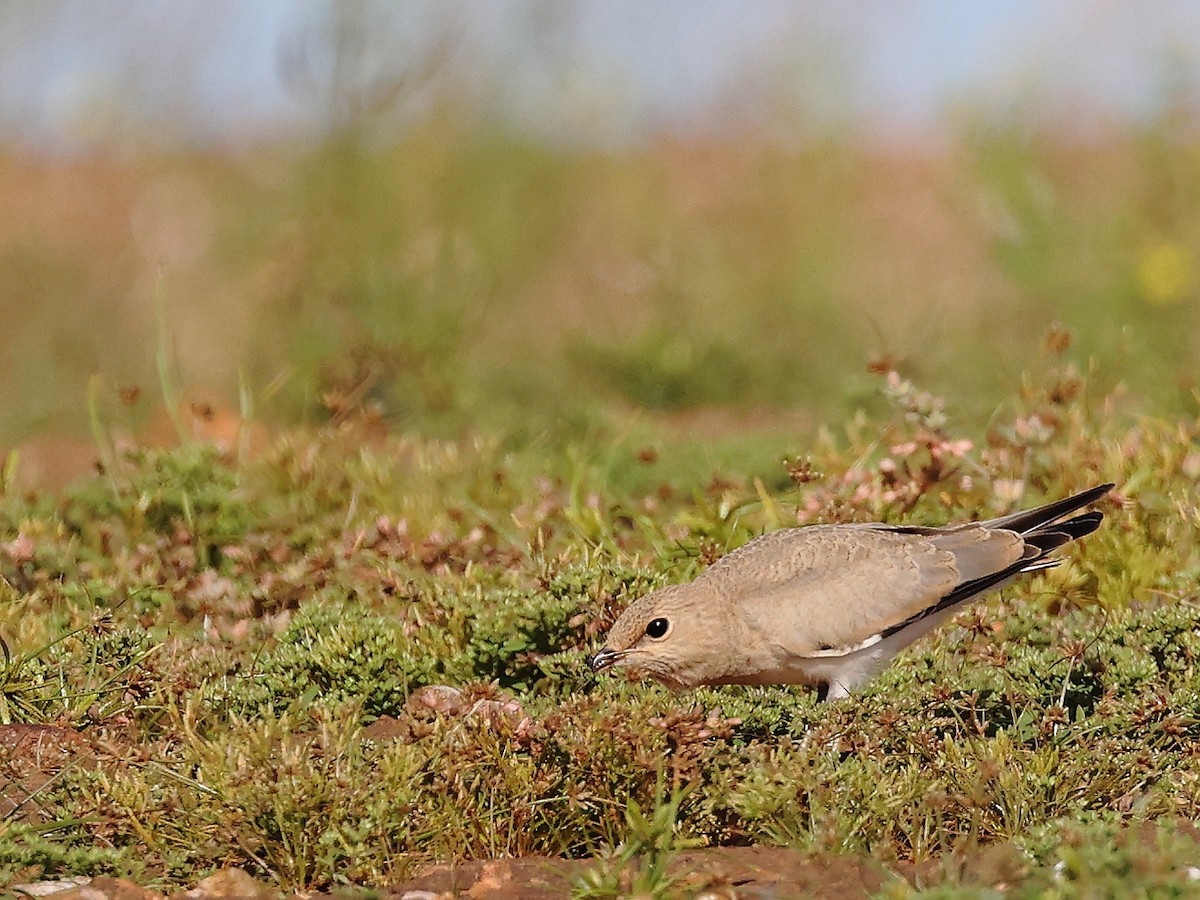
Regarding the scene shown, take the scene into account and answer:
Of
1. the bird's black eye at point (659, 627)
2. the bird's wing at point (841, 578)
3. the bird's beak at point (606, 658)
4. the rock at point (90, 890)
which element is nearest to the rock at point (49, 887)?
the rock at point (90, 890)

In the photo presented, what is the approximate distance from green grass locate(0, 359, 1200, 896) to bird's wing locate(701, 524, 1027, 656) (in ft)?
0.52

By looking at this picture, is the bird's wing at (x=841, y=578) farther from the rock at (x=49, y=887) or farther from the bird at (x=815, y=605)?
the rock at (x=49, y=887)

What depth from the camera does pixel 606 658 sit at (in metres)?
4.83

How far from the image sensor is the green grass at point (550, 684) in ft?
13.3

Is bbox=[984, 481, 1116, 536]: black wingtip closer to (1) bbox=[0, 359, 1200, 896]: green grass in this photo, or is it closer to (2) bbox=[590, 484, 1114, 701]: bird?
(2) bbox=[590, 484, 1114, 701]: bird

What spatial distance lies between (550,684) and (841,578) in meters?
0.94

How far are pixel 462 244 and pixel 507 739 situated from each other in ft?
20.7

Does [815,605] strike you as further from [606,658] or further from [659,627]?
[606,658]

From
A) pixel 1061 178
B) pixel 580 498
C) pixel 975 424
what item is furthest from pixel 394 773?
pixel 1061 178

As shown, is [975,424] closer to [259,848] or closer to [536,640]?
[536,640]

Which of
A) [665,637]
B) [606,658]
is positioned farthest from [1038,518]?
[606,658]

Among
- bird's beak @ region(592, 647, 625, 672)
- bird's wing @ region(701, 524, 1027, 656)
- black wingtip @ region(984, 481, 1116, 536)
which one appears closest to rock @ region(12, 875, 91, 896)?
bird's beak @ region(592, 647, 625, 672)

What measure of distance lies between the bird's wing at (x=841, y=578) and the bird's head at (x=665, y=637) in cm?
14

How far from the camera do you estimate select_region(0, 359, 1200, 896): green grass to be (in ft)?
13.3
